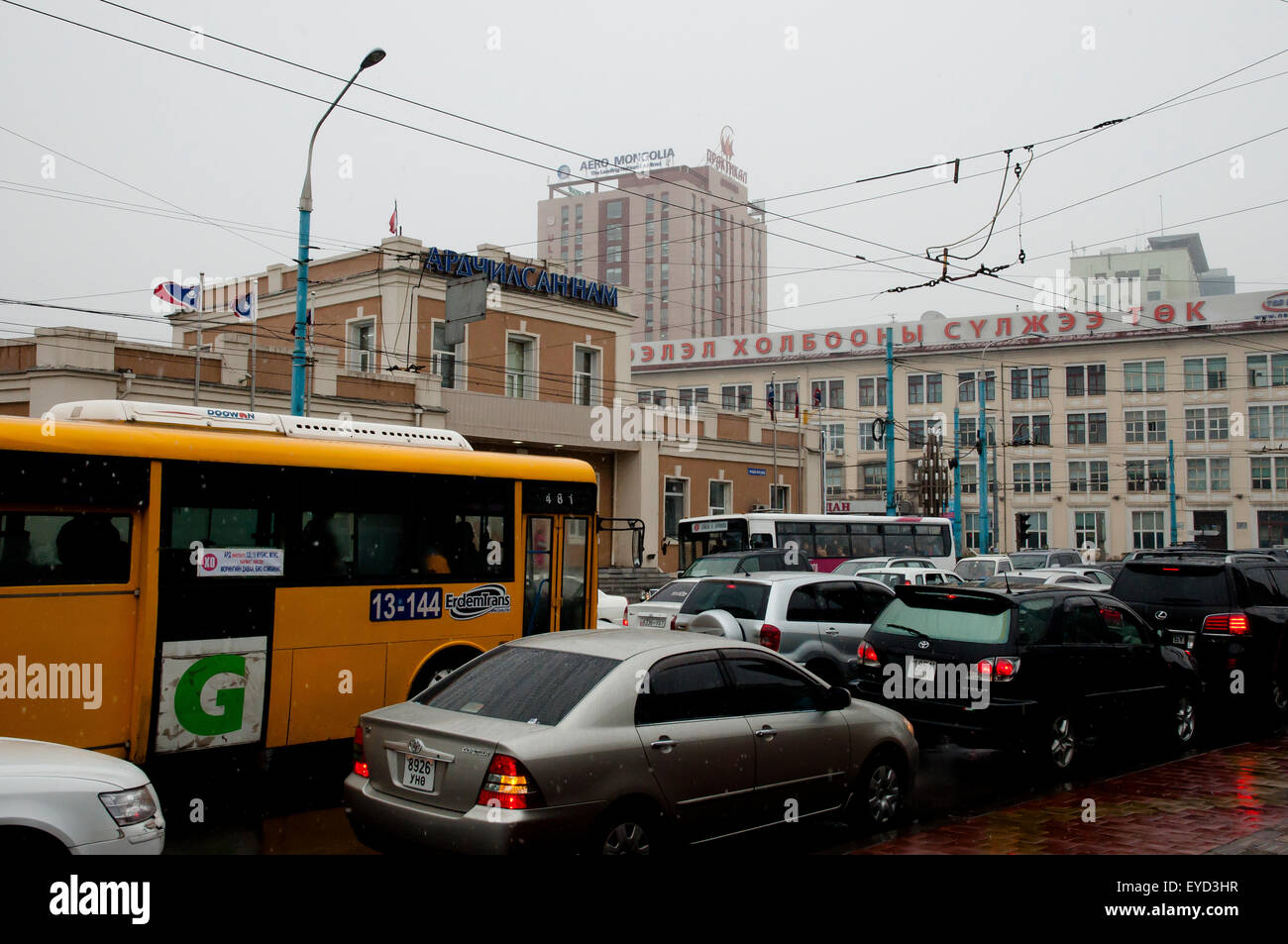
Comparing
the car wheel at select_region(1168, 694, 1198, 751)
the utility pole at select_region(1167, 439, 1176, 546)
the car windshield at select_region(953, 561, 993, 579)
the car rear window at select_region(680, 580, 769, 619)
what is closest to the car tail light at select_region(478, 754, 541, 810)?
the car rear window at select_region(680, 580, 769, 619)

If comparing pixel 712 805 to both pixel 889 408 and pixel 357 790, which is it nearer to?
pixel 357 790

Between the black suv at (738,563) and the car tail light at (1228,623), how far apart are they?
8.65 m

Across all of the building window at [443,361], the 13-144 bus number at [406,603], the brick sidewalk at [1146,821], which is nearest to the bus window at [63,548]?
the 13-144 bus number at [406,603]

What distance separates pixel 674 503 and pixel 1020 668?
29.2 m

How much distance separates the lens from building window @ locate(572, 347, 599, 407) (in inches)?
1337

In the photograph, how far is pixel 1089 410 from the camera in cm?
6419

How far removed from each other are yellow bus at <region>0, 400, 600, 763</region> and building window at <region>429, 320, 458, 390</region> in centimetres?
2020

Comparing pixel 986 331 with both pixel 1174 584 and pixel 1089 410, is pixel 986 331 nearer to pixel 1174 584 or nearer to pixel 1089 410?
pixel 1089 410

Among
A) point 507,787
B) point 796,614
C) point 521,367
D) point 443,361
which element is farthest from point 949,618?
point 521,367

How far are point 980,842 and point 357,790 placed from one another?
159 inches

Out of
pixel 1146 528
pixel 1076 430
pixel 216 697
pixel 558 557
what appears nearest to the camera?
pixel 216 697

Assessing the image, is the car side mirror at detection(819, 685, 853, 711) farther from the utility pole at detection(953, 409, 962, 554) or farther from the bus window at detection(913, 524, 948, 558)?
the utility pole at detection(953, 409, 962, 554)

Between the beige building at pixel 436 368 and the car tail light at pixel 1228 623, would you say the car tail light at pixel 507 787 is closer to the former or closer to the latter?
the car tail light at pixel 1228 623

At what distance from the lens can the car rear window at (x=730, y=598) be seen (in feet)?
38.0
